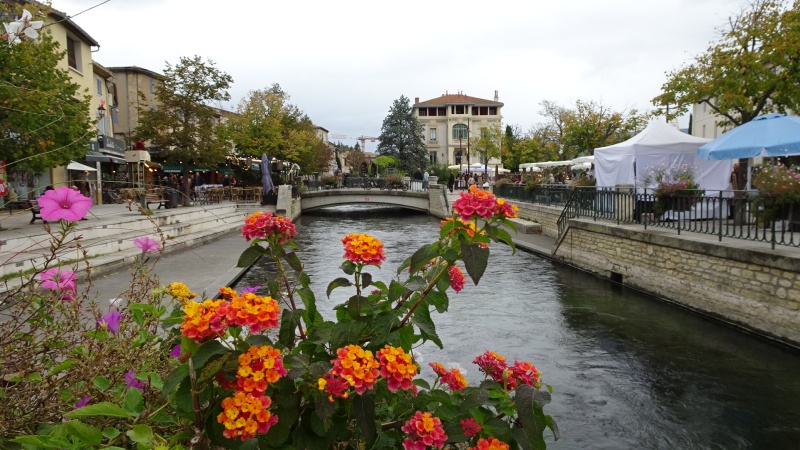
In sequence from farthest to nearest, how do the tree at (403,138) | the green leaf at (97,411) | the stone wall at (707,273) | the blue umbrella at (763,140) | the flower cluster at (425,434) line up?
1. the tree at (403,138)
2. the blue umbrella at (763,140)
3. the stone wall at (707,273)
4. the flower cluster at (425,434)
5. the green leaf at (97,411)

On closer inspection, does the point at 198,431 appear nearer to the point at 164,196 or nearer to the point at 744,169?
the point at 744,169

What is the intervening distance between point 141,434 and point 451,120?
8338 cm

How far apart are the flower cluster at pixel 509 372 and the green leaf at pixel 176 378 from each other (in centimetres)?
132

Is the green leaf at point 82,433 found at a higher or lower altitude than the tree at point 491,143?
lower

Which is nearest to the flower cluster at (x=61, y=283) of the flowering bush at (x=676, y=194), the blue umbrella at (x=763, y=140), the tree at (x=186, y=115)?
the flowering bush at (x=676, y=194)

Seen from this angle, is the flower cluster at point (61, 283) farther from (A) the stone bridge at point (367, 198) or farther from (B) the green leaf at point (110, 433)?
(A) the stone bridge at point (367, 198)

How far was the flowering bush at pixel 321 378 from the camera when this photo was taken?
1.80 metres

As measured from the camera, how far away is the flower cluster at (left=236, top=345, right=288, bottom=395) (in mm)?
1793

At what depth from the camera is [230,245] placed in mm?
15883

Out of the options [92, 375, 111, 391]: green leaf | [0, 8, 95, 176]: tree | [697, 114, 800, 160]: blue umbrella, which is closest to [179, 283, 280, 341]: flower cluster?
[92, 375, 111, 391]: green leaf

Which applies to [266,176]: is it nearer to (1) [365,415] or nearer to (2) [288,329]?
(2) [288,329]

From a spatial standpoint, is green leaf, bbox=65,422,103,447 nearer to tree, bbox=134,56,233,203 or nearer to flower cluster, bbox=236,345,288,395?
flower cluster, bbox=236,345,288,395

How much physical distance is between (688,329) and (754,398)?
268 centimetres

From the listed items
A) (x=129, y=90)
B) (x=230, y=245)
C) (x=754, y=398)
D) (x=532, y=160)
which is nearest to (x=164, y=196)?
(x=230, y=245)
